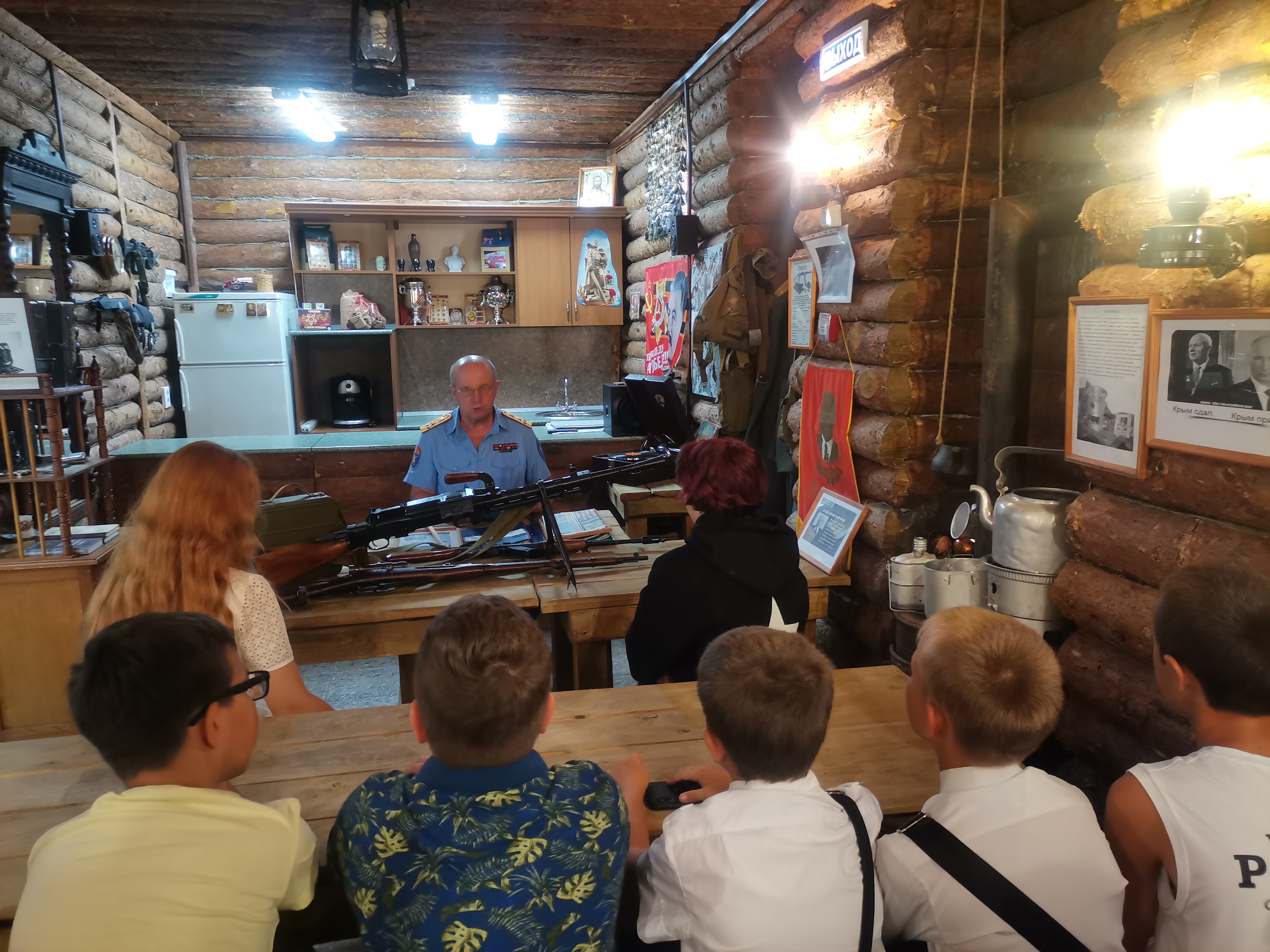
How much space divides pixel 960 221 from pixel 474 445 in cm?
259

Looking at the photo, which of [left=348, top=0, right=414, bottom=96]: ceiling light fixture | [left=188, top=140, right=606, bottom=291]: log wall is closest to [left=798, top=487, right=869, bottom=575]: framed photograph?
[left=348, top=0, right=414, bottom=96]: ceiling light fixture

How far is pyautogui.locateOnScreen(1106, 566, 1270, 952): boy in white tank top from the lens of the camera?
4.63ft

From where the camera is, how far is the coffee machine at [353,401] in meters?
7.75

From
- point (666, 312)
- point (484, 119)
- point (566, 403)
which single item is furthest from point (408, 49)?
point (566, 403)

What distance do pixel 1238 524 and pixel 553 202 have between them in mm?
7281

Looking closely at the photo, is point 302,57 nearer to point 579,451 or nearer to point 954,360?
point 579,451

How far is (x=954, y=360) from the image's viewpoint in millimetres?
3359

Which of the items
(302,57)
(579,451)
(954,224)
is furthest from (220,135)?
(954,224)

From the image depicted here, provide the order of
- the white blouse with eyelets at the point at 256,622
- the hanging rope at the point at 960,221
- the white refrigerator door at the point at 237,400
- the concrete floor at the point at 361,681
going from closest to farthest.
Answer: the white blouse with eyelets at the point at 256,622
the hanging rope at the point at 960,221
the concrete floor at the point at 361,681
the white refrigerator door at the point at 237,400

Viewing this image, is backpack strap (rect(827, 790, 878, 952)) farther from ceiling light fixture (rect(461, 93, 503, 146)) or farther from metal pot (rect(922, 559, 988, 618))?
ceiling light fixture (rect(461, 93, 503, 146))

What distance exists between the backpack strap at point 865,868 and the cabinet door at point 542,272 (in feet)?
23.0

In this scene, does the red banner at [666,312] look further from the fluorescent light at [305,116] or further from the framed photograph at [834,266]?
the fluorescent light at [305,116]

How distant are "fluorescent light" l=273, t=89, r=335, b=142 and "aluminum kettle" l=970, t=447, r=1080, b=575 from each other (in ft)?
19.5

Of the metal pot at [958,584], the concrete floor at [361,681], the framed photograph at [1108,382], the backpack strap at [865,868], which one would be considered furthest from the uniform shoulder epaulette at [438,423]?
the backpack strap at [865,868]
